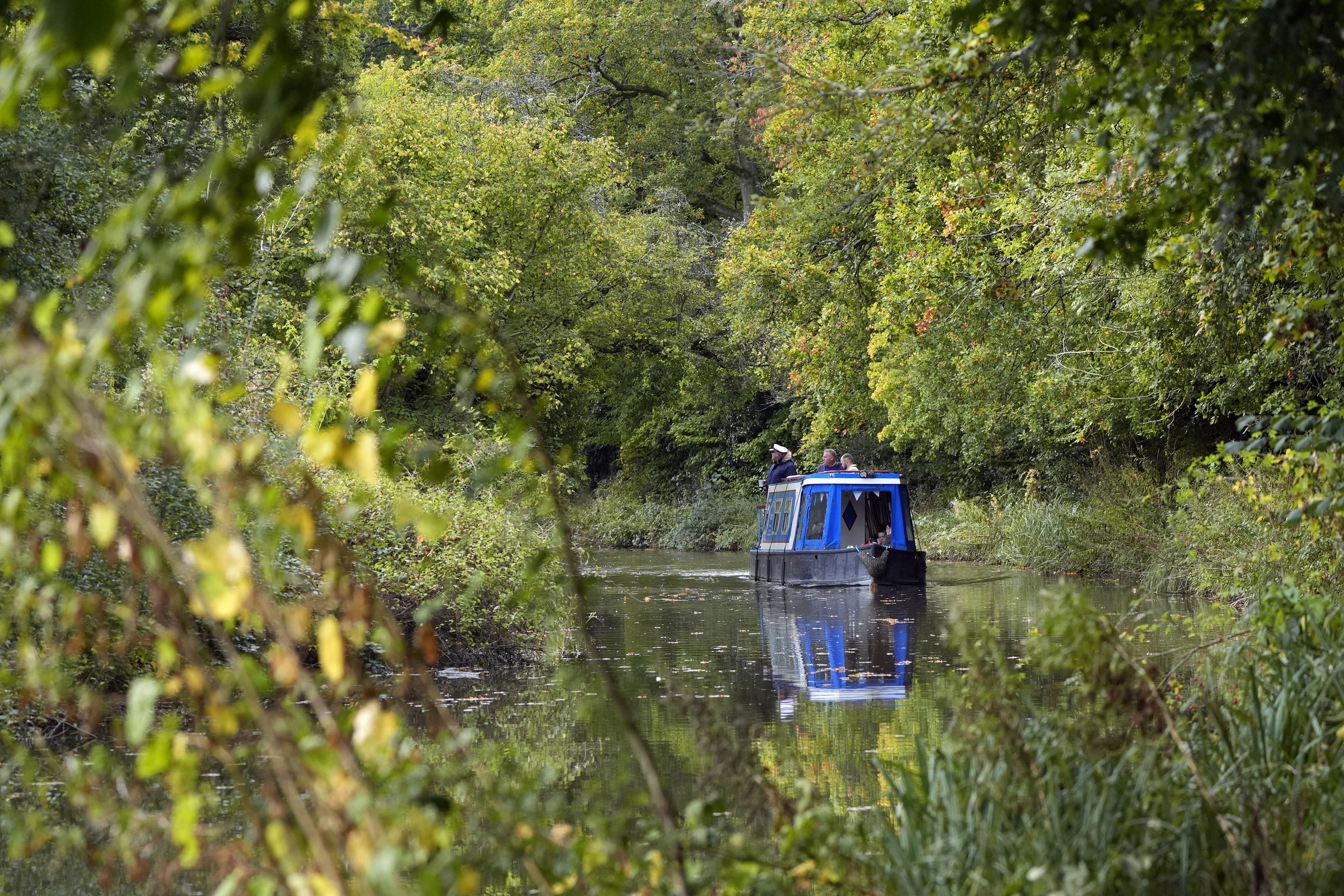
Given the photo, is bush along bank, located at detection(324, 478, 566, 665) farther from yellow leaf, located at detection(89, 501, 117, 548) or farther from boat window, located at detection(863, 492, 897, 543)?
boat window, located at detection(863, 492, 897, 543)

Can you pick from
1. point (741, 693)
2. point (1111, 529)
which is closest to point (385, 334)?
point (741, 693)

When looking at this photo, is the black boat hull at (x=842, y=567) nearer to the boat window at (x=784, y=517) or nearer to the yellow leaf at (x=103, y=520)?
the boat window at (x=784, y=517)

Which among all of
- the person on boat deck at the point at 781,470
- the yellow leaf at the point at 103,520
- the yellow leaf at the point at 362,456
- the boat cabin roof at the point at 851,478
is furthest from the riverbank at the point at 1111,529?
the yellow leaf at the point at 103,520

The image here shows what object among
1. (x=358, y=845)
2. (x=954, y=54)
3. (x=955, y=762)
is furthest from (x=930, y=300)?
(x=358, y=845)

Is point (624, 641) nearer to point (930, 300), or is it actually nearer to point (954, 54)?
point (930, 300)

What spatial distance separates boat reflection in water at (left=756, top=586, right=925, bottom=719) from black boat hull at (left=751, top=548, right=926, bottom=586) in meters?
0.21

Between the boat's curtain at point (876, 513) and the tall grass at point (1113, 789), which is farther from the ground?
the tall grass at point (1113, 789)

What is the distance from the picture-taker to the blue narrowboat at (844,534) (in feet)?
67.1

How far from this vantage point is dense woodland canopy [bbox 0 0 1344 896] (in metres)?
2.14

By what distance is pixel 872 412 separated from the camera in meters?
28.7

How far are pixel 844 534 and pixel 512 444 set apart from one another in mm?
20382

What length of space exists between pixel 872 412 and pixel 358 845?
2699cm

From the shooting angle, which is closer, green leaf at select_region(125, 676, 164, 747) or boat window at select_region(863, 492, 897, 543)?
green leaf at select_region(125, 676, 164, 747)

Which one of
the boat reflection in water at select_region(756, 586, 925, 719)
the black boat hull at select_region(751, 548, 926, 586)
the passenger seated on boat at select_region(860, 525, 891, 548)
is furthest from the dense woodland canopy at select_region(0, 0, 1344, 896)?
the black boat hull at select_region(751, 548, 926, 586)
